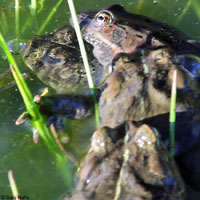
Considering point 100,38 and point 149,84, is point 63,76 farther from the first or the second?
point 149,84

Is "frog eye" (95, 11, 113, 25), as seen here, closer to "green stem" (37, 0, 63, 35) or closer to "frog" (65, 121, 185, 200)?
"green stem" (37, 0, 63, 35)

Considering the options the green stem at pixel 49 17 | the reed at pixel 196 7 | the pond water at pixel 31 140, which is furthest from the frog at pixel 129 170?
the reed at pixel 196 7

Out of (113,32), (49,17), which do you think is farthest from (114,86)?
(49,17)

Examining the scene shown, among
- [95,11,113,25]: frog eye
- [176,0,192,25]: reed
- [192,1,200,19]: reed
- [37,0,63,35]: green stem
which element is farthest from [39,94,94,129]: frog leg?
[192,1,200,19]: reed

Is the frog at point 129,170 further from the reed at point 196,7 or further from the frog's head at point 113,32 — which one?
the reed at point 196,7

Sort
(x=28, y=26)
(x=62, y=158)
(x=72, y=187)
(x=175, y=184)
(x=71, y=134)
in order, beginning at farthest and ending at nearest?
(x=28, y=26), (x=71, y=134), (x=62, y=158), (x=72, y=187), (x=175, y=184)

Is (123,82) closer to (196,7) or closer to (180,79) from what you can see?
(180,79)

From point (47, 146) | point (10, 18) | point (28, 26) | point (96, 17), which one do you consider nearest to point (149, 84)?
point (47, 146)
